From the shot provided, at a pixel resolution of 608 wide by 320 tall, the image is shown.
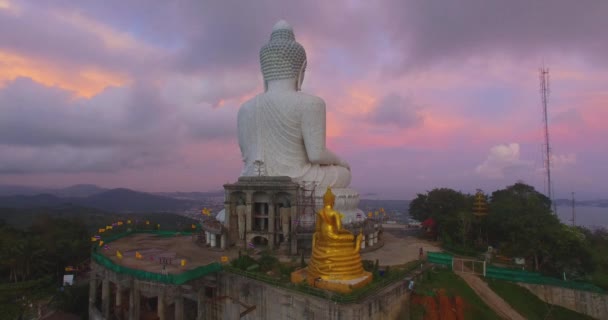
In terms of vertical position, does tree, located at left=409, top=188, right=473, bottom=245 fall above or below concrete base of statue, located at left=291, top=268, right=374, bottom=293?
above

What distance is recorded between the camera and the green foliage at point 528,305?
58.7 feet

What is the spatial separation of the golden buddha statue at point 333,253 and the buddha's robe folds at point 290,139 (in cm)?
1170

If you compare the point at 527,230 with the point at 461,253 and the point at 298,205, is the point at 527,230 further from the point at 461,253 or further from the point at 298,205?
the point at 298,205

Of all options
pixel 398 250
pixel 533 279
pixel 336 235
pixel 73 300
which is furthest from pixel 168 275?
pixel 533 279

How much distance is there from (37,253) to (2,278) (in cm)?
394

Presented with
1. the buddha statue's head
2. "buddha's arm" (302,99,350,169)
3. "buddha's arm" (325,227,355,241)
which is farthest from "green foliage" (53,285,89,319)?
the buddha statue's head

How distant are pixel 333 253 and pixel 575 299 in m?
12.7

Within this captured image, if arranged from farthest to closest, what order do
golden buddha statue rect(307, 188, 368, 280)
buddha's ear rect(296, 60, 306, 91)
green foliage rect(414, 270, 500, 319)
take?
buddha's ear rect(296, 60, 306, 91) → green foliage rect(414, 270, 500, 319) → golden buddha statue rect(307, 188, 368, 280)

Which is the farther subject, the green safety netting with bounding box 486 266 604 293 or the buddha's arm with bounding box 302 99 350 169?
the buddha's arm with bounding box 302 99 350 169

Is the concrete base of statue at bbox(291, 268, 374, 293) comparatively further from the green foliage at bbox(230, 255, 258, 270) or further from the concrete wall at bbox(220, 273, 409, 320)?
the green foliage at bbox(230, 255, 258, 270)

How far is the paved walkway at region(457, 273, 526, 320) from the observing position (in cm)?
1747

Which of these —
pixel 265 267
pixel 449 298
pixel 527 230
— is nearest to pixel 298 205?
pixel 265 267

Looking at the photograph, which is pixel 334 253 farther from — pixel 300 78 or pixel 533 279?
pixel 300 78

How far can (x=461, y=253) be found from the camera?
26.1 meters
